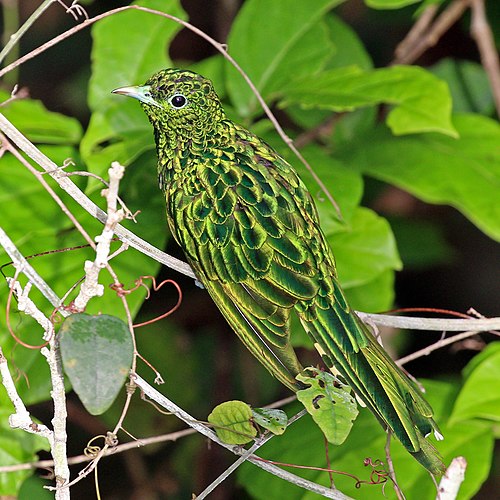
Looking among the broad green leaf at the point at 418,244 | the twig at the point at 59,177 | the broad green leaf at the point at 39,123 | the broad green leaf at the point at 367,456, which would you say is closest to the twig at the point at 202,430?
the twig at the point at 59,177

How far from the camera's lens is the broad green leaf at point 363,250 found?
2.20m

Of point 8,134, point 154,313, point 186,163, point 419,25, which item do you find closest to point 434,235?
point 419,25

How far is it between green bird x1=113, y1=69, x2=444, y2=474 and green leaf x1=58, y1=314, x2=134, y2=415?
16.4 inches

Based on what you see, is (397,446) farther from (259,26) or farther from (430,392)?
(259,26)

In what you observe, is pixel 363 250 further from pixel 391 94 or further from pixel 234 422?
pixel 234 422

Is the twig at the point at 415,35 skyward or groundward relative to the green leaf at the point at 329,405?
skyward

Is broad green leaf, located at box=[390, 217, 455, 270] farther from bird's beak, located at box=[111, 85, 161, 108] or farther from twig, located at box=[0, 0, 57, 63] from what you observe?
twig, located at box=[0, 0, 57, 63]

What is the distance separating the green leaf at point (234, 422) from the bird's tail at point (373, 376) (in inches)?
9.4

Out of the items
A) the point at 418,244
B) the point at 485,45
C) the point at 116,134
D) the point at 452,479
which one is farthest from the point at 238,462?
the point at 418,244

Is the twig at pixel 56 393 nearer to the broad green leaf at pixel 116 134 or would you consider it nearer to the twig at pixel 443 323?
the twig at pixel 443 323

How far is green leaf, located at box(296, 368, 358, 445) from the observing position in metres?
1.36

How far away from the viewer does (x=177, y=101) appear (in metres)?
1.80

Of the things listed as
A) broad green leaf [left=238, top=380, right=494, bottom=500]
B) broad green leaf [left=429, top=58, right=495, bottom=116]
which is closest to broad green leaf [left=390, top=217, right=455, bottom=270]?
broad green leaf [left=429, top=58, right=495, bottom=116]

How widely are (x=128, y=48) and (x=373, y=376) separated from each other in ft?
4.35
